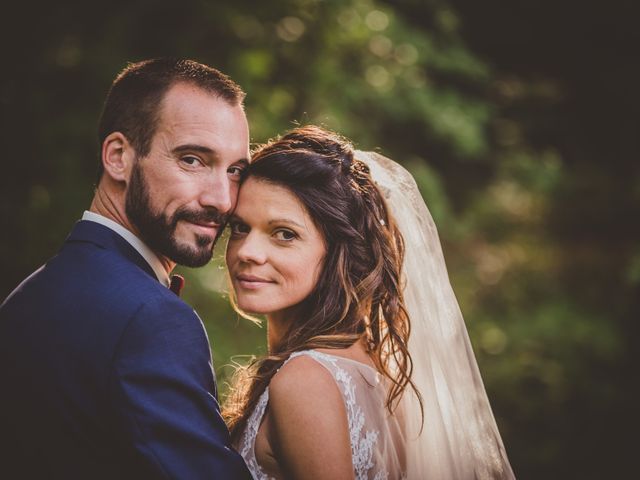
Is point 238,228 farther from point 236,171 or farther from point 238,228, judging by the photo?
point 236,171

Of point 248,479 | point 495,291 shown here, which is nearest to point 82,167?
point 248,479

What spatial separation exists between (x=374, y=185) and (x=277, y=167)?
0.46 m

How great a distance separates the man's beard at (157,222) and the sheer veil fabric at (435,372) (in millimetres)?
879

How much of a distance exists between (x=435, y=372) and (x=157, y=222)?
4.12ft

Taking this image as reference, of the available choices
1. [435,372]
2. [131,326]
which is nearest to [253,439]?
[131,326]

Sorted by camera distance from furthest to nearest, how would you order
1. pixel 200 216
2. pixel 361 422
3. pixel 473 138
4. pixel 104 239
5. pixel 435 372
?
pixel 473 138 → pixel 435 372 → pixel 200 216 → pixel 361 422 → pixel 104 239

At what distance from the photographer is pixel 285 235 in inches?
92.7

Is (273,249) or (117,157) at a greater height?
(117,157)

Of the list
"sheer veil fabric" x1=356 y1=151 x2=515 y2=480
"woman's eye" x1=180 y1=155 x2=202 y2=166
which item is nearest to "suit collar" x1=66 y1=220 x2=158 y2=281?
"woman's eye" x1=180 y1=155 x2=202 y2=166

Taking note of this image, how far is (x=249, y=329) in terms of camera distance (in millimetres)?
5742

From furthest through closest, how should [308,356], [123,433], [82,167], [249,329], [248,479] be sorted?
[249,329]
[82,167]
[308,356]
[248,479]
[123,433]

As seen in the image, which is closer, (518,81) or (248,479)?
(248,479)

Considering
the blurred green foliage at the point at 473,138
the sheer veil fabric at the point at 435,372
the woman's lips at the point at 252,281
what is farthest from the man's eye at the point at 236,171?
the blurred green foliage at the point at 473,138

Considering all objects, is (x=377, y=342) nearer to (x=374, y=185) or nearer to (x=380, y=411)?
(x=380, y=411)
